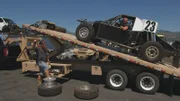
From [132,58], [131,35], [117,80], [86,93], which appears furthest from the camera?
[131,35]

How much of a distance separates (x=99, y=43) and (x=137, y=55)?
1.77 metres

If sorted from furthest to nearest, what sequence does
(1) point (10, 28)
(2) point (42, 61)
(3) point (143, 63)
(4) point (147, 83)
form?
(1) point (10, 28) < (2) point (42, 61) < (4) point (147, 83) < (3) point (143, 63)

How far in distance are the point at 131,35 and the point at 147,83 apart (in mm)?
1983

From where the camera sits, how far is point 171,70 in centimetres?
648

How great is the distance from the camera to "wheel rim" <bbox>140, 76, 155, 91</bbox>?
6.68 meters

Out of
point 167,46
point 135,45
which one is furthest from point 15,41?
point 167,46

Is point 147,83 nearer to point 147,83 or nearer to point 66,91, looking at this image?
point 147,83

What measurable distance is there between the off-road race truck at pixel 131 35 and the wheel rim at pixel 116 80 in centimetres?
115

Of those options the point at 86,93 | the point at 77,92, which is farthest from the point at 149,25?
the point at 77,92

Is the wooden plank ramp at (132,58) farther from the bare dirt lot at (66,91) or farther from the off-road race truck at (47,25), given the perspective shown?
the bare dirt lot at (66,91)

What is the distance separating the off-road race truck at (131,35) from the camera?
695 cm

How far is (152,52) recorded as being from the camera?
273 inches

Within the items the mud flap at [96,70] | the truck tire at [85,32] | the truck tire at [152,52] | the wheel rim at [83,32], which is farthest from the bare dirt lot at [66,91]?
the wheel rim at [83,32]

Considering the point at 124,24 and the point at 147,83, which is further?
the point at 124,24
